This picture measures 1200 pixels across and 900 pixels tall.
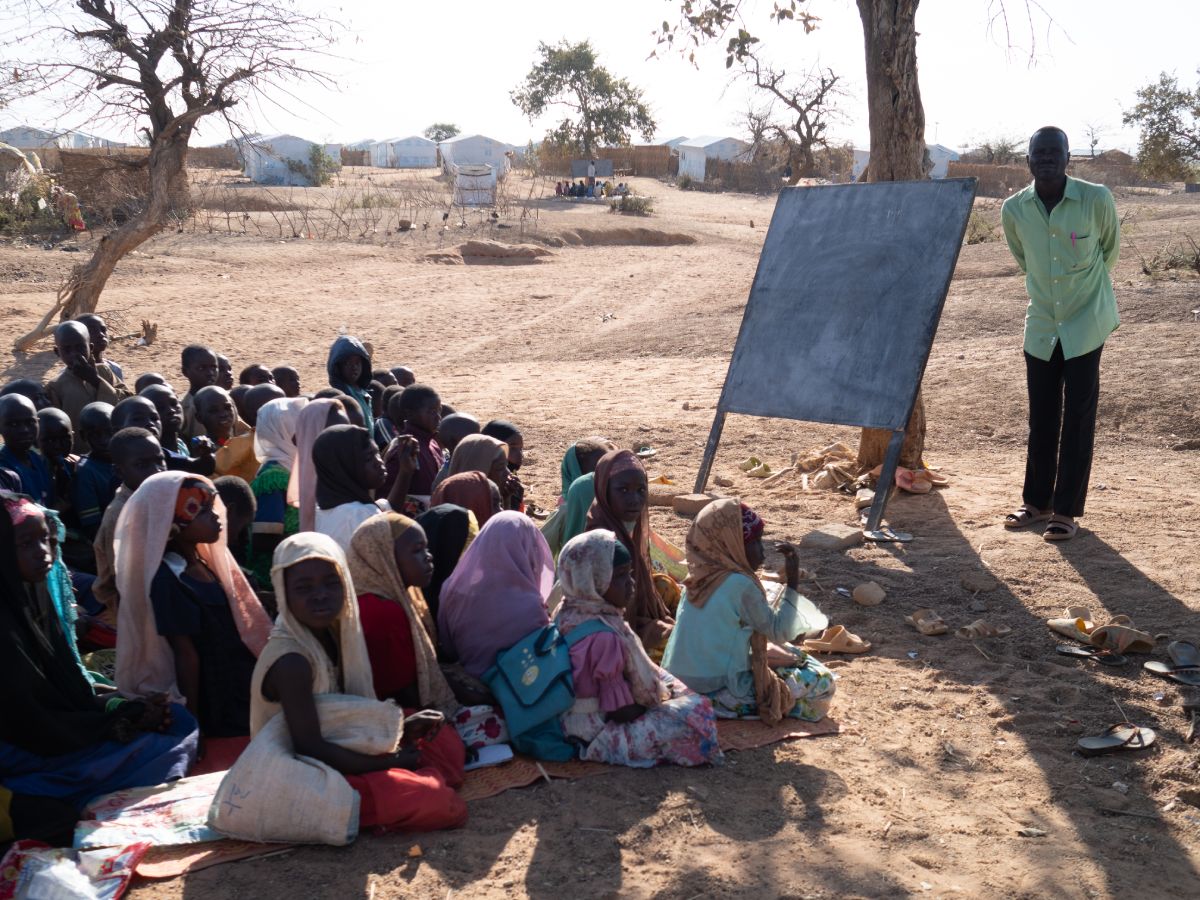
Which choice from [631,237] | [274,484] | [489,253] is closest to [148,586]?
[274,484]

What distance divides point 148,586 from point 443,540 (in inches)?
42.8

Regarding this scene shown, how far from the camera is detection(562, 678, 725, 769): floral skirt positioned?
12.2ft

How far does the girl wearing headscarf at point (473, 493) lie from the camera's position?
4695 millimetres

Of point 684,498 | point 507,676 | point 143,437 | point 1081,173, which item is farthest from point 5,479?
point 1081,173

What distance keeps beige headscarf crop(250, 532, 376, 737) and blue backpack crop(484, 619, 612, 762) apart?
56 centimetres

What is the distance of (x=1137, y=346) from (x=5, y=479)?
28.7 ft

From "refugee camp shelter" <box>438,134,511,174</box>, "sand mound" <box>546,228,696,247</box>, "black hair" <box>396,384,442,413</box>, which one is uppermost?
"refugee camp shelter" <box>438,134,511,174</box>

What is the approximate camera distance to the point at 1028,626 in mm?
4895

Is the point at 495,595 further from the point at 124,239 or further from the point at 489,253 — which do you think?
the point at 489,253

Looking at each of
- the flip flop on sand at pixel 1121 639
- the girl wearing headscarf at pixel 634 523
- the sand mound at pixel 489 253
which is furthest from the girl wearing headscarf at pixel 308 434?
the sand mound at pixel 489 253

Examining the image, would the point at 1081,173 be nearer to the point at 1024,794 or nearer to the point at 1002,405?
the point at 1002,405

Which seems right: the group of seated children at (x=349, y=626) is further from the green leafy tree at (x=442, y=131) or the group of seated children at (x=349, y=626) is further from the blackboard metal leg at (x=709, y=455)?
the green leafy tree at (x=442, y=131)

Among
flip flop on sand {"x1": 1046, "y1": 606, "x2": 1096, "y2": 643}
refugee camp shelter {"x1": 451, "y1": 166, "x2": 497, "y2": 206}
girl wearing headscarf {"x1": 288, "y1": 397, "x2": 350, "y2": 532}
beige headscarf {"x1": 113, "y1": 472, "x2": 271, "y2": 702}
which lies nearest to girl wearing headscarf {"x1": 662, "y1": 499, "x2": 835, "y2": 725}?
flip flop on sand {"x1": 1046, "y1": 606, "x2": 1096, "y2": 643}

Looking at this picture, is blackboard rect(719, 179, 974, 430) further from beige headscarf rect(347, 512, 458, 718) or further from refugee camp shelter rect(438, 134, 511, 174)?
refugee camp shelter rect(438, 134, 511, 174)
